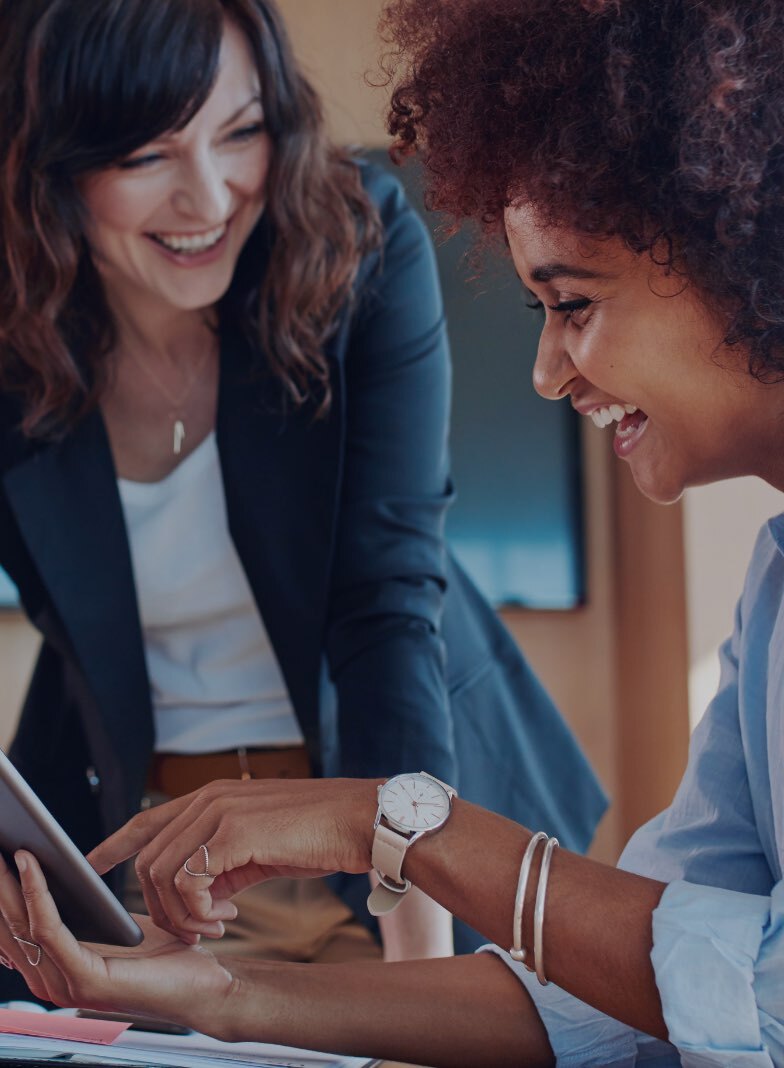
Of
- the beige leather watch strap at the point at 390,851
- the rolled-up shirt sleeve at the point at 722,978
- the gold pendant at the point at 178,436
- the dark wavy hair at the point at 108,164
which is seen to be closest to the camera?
the rolled-up shirt sleeve at the point at 722,978

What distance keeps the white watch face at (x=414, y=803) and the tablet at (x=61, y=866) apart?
0.20m

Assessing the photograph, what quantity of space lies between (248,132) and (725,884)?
36.7 inches

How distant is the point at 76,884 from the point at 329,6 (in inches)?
122

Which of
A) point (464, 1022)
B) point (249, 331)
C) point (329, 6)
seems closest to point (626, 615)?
point (329, 6)

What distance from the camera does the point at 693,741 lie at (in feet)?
3.58

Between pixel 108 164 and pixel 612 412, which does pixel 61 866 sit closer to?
pixel 612 412

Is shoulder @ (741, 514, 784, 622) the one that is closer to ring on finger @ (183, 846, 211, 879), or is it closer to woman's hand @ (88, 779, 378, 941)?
woman's hand @ (88, 779, 378, 941)

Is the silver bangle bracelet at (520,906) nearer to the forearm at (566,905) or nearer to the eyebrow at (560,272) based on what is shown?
the forearm at (566,905)

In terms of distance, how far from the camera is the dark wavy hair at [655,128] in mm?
843

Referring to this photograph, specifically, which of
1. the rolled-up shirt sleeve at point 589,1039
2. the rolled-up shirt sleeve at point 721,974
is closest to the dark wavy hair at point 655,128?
the rolled-up shirt sleeve at point 721,974

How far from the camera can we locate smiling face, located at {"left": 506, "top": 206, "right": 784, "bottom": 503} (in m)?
0.94

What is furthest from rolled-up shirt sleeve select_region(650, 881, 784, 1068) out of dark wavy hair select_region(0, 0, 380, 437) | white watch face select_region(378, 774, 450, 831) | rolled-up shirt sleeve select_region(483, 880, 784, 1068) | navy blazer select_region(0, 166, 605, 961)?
dark wavy hair select_region(0, 0, 380, 437)

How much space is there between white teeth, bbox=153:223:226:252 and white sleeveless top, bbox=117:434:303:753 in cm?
22

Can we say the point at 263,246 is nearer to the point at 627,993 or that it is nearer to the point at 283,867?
the point at 283,867
